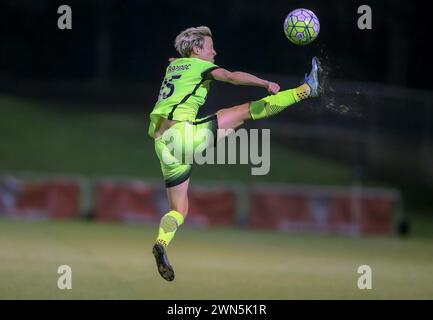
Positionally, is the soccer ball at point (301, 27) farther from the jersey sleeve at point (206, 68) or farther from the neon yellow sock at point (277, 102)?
the jersey sleeve at point (206, 68)

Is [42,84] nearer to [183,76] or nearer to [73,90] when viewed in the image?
[73,90]

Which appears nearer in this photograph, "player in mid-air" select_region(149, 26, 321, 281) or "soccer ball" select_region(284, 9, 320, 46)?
"player in mid-air" select_region(149, 26, 321, 281)

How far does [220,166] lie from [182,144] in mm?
19417

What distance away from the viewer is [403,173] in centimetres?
2859

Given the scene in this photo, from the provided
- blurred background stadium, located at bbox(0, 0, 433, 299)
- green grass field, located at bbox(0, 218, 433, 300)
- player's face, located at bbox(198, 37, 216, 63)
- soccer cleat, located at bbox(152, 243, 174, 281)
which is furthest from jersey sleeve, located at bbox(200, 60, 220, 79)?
green grass field, located at bbox(0, 218, 433, 300)

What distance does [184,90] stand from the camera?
10.5 meters

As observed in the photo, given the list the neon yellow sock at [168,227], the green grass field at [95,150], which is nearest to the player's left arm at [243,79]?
the neon yellow sock at [168,227]

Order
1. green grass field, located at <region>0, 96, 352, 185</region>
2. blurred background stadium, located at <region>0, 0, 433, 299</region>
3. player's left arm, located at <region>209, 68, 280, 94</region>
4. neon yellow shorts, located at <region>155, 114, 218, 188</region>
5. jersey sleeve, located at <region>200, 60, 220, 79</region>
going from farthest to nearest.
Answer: green grass field, located at <region>0, 96, 352, 185</region>, blurred background stadium, located at <region>0, 0, 433, 299</region>, neon yellow shorts, located at <region>155, 114, 218, 188</region>, jersey sleeve, located at <region>200, 60, 220, 79</region>, player's left arm, located at <region>209, 68, 280, 94</region>

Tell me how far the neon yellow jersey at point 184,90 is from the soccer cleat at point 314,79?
1.12 meters

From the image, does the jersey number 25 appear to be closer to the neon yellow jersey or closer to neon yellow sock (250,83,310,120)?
→ the neon yellow jersey

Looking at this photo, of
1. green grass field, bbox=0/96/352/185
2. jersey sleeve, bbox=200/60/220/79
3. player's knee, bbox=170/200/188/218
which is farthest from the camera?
green grass field, bbox=0/96/352/185

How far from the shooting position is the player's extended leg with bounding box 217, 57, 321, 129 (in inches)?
420

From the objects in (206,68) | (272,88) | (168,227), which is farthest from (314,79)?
A: (168,227)

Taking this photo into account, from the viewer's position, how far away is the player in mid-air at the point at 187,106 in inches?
416
